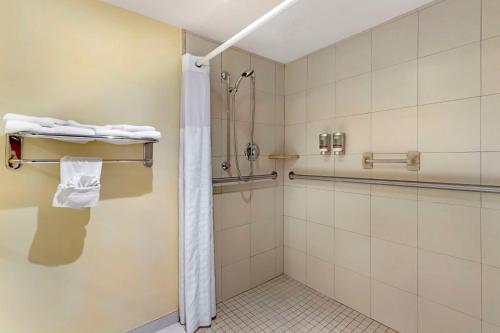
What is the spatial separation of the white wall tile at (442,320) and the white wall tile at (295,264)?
2.91 ft

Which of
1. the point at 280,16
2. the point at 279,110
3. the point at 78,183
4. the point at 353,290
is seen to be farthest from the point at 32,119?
the point at 353,290

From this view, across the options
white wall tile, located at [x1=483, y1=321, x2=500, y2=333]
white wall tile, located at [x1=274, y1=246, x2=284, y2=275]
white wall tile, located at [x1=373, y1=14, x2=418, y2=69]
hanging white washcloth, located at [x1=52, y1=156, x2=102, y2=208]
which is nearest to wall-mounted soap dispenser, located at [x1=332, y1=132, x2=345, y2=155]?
white wall tile, located at [x1=373, y1=14, x2=418, y2=69]

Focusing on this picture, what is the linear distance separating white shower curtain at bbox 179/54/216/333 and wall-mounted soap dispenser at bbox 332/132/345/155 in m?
0.94

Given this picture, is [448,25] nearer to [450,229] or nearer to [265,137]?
[450,229]

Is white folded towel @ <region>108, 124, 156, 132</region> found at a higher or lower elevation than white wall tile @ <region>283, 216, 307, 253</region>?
higher

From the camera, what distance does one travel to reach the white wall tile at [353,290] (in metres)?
1.70

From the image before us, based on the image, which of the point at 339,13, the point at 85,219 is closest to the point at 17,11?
the point at 85,219

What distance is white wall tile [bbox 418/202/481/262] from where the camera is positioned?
126 centimetres

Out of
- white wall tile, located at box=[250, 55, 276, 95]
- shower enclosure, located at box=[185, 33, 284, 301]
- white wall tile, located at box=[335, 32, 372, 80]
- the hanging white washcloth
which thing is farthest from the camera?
white wall tile, located at box=[250, 55, 276, 95]

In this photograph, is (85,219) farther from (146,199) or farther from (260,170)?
(260,170)

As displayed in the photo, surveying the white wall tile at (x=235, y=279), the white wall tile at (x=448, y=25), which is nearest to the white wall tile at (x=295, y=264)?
the white wall tile at (x=235, y=279)

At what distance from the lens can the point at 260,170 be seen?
6.93 ft

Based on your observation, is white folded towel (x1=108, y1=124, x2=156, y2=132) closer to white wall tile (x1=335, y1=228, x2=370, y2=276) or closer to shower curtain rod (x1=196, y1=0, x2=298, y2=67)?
shower curtain rod (x1=196, y1=0, x2=298, y2=67)

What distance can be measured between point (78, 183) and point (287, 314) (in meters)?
1.61
